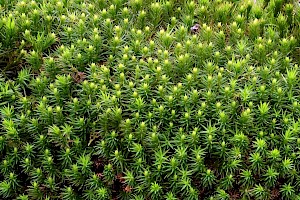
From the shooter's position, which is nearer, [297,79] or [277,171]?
[277,171]

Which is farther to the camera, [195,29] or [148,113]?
[195,29]

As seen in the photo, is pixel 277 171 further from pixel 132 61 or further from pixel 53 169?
pixel 53 169

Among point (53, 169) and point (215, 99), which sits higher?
point (215, 99)

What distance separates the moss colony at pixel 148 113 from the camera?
2.90m

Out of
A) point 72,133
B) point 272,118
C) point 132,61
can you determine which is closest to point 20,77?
point 72,133

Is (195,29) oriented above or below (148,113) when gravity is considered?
above

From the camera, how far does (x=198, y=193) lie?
9.49 ft

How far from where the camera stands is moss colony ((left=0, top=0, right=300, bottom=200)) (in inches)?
114

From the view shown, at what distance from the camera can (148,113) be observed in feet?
9.80

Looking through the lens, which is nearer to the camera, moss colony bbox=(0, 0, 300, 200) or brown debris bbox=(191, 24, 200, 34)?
moss colony bbox=(0, 0, 300, 200)

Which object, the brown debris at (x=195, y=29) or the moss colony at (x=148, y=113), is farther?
the brown debris at (x=195, y=29)

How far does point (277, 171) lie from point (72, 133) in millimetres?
1294

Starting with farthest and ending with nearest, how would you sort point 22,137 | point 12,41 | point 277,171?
point 12,41, point 22,137, point 277,171

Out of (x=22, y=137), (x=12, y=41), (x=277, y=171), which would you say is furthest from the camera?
(x=12, y=41)
